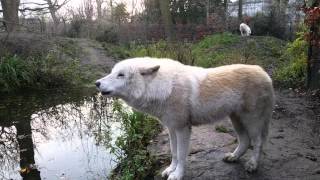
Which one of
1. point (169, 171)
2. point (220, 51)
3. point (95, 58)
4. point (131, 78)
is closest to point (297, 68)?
point (169, 171)

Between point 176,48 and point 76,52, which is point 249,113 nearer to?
point 176,48

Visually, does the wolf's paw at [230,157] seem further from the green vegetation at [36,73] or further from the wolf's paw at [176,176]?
the green vegetation at [36,73]

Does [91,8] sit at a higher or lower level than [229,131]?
higher

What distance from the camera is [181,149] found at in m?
4.68

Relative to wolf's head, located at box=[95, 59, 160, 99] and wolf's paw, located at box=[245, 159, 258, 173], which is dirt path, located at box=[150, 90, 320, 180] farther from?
wolf's head, located at box=[95, 59, 160, 99]

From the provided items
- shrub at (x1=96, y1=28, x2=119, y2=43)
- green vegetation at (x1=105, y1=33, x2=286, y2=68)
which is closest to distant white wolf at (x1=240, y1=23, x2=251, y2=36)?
green vegetation at (x1=105, y1=33, x2=286, y2=68)

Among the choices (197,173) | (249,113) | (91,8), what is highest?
(91,8)

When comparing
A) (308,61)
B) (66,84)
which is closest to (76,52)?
(66,84)

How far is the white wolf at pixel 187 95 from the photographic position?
4473mm

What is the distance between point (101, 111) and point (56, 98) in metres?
2.19

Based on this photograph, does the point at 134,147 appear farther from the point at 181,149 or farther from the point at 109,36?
the point at 109,36

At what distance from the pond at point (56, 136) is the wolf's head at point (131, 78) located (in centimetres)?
241

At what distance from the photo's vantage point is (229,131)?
6.75m

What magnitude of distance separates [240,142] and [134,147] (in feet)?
6.73
